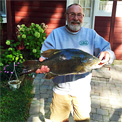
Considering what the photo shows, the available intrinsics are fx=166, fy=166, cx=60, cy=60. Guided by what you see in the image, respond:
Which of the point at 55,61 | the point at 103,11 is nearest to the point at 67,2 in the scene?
the point at 103,11

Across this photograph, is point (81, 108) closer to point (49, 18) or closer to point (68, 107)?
point (68, 107)

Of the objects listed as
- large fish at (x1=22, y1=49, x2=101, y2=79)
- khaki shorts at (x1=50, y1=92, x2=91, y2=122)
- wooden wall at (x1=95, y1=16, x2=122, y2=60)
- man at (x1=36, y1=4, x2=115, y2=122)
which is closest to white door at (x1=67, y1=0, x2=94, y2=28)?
wooden wall at (x1=95, y1=16, x2=122, y2=60)

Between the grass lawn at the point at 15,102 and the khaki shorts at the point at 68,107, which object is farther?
the grass lawn at the point at 15,102

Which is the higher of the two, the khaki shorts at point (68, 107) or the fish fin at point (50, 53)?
the fish fin at point (50, 53)

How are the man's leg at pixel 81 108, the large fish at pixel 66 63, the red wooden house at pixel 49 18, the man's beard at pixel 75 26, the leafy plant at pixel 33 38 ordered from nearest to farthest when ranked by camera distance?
the large fish at pixel 66 63 → the man's beard at pixel 75 26 → the man's leg at pixel 81 108 → the leafy plant at pixel 33 38 → the red wooden house at pixel 49 18

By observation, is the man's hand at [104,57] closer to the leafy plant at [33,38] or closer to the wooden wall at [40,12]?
the leafy plant at [33,38]

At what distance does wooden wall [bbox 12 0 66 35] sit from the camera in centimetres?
747

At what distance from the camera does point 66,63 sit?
2.03 meters

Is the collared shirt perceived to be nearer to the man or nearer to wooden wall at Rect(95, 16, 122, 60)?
the man

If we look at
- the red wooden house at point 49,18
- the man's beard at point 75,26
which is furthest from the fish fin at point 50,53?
the red wooden house at point 49,18

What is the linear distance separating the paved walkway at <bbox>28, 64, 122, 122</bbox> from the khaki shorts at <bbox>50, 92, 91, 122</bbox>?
3.51 feet

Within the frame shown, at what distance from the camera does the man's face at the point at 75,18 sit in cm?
231

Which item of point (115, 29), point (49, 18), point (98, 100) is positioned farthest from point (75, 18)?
point (115, 29)

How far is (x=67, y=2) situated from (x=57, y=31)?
5259mm
